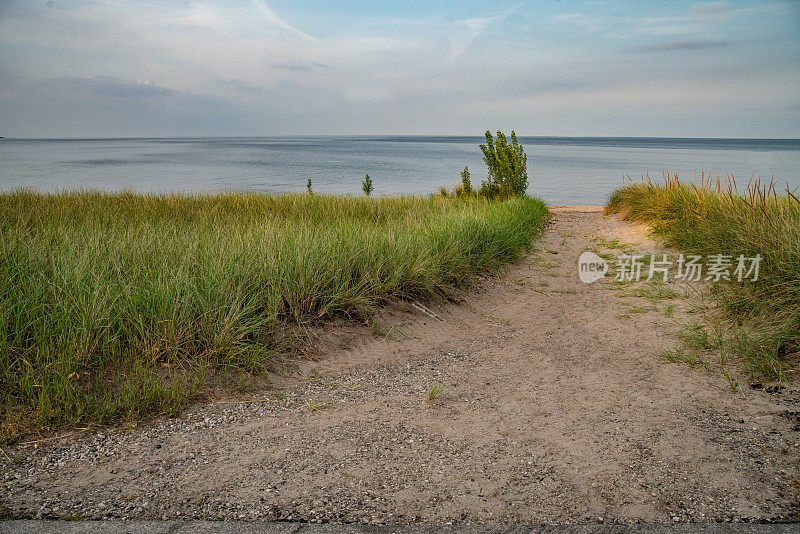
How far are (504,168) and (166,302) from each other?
9896 mm

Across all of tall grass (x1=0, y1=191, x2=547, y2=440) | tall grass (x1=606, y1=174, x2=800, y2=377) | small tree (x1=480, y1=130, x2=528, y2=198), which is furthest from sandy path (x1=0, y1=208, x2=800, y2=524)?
small tree (x1=480, y1=130, x2=528, y2=198)

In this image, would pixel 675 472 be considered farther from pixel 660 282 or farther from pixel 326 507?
pixel 660 282

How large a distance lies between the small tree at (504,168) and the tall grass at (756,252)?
13.9 ft

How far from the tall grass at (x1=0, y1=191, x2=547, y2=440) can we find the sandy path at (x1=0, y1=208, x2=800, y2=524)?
296 mm

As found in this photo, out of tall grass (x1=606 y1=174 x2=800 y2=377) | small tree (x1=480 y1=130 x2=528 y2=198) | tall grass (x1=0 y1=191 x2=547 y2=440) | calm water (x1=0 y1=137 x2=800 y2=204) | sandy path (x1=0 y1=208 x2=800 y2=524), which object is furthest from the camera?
calm water (x1=0 y1=137 x2=800 y2=204)

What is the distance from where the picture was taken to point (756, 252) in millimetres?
5145

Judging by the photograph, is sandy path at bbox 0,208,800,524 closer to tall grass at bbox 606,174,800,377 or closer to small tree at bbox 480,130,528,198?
tall grass at bbox 606,174,800,377

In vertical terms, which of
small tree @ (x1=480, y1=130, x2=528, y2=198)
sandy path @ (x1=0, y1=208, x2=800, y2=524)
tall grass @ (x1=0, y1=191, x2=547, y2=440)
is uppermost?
small tree @ (x1=480, y1=130, x2=528, y2=198)

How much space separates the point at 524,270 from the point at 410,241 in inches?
81.8

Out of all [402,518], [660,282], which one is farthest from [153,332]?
[660,282]

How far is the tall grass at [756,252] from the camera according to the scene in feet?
12.3

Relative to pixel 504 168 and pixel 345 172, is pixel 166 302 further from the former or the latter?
pixel 345 172

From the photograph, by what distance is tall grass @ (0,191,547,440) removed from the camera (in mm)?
2945

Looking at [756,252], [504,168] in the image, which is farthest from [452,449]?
[504,168]
